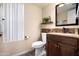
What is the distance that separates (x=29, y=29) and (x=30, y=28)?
0.02m

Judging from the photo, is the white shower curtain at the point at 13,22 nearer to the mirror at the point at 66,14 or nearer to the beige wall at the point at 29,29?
the beige wall at the point at 29,29

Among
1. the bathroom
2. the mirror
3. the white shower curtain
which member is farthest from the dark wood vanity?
the white shower curtain

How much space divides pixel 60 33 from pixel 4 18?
706 millimetres

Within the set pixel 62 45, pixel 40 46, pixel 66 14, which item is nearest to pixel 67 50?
pixel 62 45

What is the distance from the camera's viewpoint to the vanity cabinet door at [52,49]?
1429 mm

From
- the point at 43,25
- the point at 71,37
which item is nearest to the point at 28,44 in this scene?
the point at 43,25

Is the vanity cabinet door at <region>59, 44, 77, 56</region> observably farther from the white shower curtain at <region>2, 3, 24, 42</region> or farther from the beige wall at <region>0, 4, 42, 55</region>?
the white shower curtain at <region>2, 3, 24, 42</region>

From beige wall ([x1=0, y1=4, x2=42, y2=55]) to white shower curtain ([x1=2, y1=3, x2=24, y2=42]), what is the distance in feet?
0.17

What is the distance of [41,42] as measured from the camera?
4.77 ft

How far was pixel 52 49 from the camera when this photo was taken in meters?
1.50

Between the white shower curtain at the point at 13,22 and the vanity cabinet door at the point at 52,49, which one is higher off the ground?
the white shower curtain at the point at 13,22

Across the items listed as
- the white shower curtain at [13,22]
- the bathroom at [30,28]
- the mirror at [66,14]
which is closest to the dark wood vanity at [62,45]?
the bathroom at [30,28]

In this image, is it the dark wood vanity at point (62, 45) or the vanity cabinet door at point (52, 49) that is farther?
the vanity cabinet door at point (52, 49)

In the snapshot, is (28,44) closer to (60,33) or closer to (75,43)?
(60,33)
